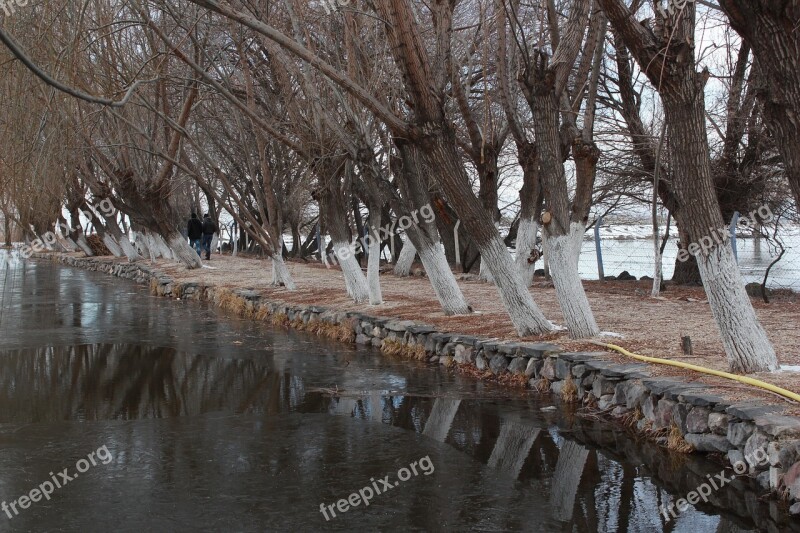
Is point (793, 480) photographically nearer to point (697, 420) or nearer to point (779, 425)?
point (779, 425)

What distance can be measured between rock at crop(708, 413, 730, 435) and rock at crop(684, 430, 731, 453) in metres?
0.04

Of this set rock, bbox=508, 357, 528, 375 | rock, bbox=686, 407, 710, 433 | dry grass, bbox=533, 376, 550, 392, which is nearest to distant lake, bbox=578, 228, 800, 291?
rock, bbox=508, 357, 528, 375

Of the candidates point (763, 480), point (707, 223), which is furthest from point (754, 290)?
point (763, 480)

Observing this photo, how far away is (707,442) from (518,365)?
10.8 ft

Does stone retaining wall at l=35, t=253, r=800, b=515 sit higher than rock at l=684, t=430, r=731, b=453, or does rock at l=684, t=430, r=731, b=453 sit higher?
stone retaining wall at l=35, t=253, r=800, b=515

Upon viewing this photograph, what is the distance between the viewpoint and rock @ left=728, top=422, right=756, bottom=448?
5.69 m

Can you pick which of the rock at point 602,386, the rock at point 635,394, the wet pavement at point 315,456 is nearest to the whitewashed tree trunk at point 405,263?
the wet pavement at point 315,456

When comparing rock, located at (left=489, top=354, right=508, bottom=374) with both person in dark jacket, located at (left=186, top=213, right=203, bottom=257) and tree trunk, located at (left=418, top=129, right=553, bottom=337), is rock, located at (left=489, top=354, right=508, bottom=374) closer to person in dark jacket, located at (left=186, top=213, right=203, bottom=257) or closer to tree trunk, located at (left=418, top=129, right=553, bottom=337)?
tree trunk, located at (left=418, top=129, right=553, bottom=337)

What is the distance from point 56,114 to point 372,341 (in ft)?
17.4

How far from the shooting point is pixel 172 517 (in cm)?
509

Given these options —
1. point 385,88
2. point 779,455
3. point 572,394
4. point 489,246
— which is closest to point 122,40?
point 385,88

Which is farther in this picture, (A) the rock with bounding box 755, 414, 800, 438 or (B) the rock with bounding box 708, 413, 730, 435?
(B) the rock with bounding box 708, 413, 730, 435

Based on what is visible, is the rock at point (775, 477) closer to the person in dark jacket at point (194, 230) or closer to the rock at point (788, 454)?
the rock at point (788, 454)

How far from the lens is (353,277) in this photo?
1499 cm
